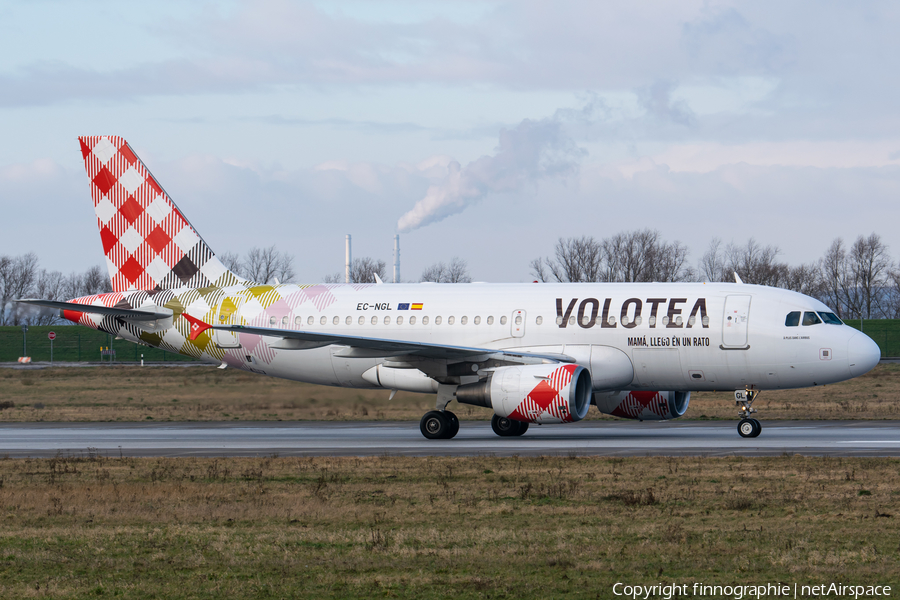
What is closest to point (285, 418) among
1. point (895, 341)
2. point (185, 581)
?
point (185, 581)

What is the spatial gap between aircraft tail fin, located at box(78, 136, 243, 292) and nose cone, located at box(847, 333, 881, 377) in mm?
17901

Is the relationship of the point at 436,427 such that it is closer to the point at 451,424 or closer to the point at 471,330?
the point at 451,424

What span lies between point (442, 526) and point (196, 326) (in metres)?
19.1

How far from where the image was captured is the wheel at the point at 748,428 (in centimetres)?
2556

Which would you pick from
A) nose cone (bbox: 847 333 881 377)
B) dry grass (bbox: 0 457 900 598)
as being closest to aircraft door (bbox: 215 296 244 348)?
dry grass (bbox: 0 457 900 598)

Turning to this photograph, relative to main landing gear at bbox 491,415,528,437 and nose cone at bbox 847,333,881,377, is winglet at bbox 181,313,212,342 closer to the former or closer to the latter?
main landing gear at bbox 491,415,528,437

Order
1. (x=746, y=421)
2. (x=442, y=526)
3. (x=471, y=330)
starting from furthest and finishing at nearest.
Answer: (x=471, y=330) < (x=746, y=421) < (x=442, y=526)

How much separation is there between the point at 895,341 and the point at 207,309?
2338 inches

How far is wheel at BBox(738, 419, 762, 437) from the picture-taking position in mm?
25562

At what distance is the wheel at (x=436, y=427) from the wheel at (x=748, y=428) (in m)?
7.36

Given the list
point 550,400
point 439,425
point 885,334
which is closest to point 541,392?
point 550,400

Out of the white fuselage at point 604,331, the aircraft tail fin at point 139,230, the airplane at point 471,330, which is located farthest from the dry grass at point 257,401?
the aircraft tail fin at point 139,230

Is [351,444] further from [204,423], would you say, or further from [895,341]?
[895,341]

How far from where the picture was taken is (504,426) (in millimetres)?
28219
